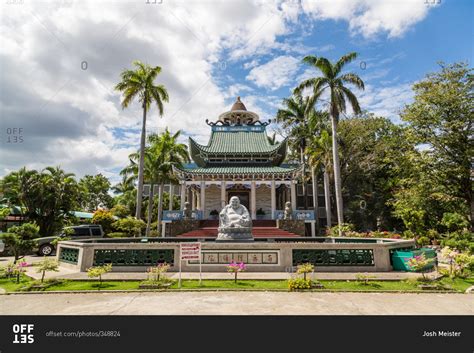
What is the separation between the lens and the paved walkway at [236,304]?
5887 mm

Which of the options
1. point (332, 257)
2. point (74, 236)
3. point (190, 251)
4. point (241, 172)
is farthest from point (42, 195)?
point (332, 257)

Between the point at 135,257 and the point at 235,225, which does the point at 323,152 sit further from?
the point at 135,257

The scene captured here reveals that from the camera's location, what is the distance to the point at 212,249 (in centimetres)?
1072

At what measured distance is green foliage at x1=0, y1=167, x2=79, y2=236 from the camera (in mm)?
25016

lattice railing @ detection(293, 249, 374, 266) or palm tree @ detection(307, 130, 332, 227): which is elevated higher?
palm tree @ detection(307, 130, 332, 227)

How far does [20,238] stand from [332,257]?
13.4m

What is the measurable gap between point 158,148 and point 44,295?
22652mm

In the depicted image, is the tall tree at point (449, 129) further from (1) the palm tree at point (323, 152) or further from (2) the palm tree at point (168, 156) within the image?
(2) the palm tree at point (168, 156)

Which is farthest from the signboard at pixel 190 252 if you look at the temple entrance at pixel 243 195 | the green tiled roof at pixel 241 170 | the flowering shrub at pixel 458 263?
the temple entrance at pixel 243 195

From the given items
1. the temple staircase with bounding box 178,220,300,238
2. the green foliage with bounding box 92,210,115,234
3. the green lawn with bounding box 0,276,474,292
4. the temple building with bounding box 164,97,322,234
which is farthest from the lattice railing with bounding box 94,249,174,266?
the green foliage with bounding box 92,210,115,234

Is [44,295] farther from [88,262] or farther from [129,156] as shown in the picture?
[129,156]

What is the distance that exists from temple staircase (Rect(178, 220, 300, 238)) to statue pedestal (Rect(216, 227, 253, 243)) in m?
8.78

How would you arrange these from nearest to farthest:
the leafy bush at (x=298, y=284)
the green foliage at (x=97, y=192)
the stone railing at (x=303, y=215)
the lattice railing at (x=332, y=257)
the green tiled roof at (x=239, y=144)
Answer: the leafy bush at (x=298, y=284) < the lattice railing at (x=332, y=257) < the stone railing at (x=303, y=215) < the green tiled roof at (x=239, y=144) < the green foliage at (x=97, y=192)

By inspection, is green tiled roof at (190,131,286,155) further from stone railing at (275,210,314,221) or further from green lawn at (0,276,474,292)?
green lawn at (0,276,474,292)
